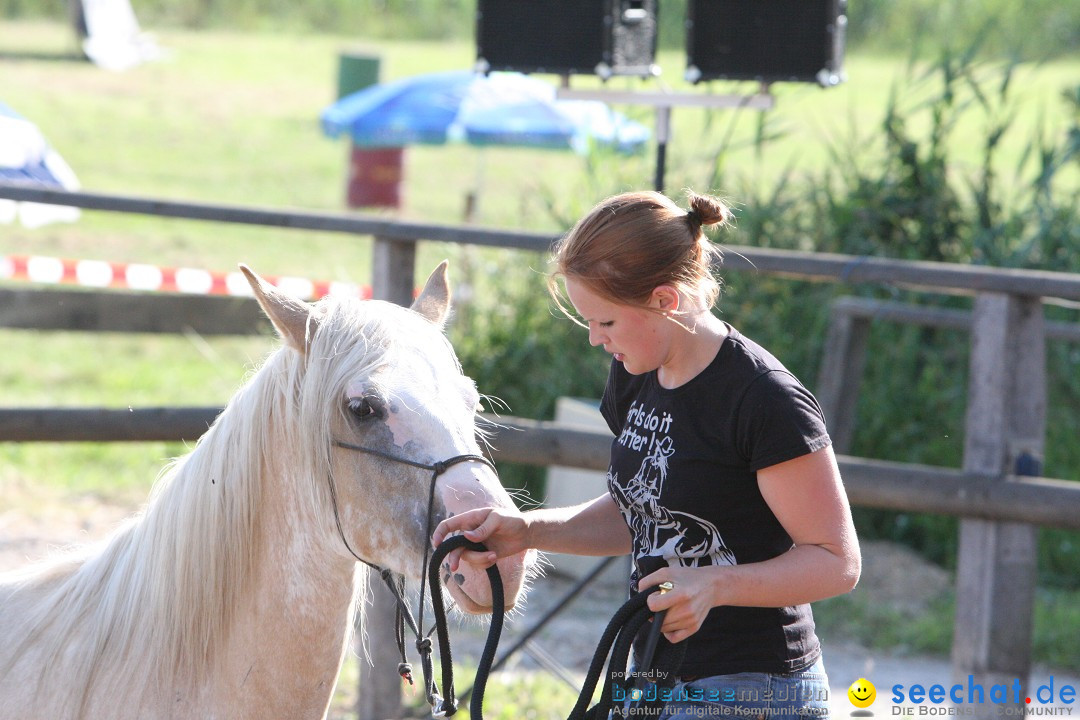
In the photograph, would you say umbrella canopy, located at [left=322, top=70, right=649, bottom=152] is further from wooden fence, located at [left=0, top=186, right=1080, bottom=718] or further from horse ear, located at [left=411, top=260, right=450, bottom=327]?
horse ear, located at [left=411, top=260, right=450, bottom=327]

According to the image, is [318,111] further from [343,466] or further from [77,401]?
[343,466]

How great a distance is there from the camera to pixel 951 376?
18.7ft

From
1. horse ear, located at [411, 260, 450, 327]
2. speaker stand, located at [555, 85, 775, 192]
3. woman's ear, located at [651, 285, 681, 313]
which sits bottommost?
horse ear, located at [411, 260, 450, 327]

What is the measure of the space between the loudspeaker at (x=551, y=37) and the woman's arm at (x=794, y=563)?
2.80 metres

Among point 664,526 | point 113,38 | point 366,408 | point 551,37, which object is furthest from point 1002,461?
point 113,38

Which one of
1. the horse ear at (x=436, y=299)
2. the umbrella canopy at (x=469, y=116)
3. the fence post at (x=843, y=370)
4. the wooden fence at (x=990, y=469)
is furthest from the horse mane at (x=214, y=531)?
the umbrella canopy at (x=469, y=116)

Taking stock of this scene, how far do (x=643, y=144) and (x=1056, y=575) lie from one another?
136 inches

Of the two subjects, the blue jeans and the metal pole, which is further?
the metal pole

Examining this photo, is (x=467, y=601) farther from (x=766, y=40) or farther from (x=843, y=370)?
(x=843, y=370)

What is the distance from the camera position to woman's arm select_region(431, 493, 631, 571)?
174cm

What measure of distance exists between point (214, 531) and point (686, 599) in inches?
32.5

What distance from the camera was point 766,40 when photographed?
4059mm

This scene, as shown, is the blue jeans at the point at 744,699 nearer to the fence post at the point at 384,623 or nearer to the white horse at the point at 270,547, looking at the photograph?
the white horse at the point at 270,547

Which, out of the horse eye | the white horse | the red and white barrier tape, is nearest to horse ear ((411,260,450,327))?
the white horse
